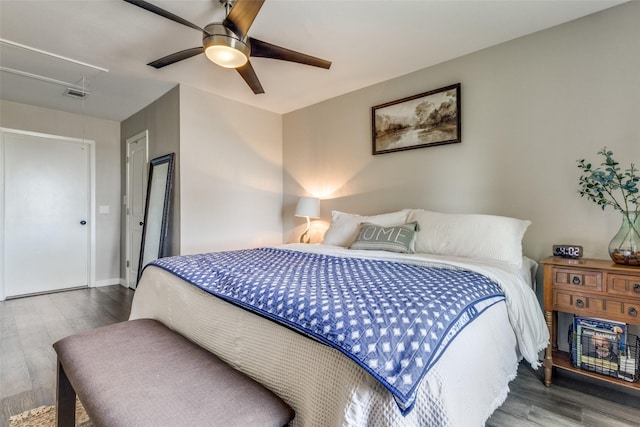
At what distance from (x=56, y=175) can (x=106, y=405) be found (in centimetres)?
444

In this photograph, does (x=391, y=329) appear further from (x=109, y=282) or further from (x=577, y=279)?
(x=109, y=282)

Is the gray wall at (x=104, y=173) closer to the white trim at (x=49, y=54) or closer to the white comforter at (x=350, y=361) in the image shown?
the white trim at (x=49, y=54)

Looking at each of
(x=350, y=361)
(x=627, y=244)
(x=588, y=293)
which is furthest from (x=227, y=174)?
(x=627, y=244)

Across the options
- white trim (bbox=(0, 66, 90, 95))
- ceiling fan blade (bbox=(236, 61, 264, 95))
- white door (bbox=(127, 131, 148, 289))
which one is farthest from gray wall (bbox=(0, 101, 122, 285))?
ceiling fan blade (bbox=(236, 61, 264, 95))

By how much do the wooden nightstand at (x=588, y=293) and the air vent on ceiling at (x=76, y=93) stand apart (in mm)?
4780

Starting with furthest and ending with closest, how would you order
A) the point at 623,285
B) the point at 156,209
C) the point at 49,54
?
the point at 156,209, the point at 49,54, the point at 623,285

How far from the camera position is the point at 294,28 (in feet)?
7.65

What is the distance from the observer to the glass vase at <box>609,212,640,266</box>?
1779 millimetres

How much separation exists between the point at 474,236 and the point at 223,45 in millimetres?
2101

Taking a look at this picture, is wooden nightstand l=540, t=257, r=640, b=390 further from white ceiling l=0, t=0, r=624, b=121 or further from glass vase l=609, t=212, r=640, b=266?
white ceiling l=0, t=0, r=624, b=121

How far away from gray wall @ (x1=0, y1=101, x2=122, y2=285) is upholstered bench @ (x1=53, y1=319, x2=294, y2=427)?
3.65 m

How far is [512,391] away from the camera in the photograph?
1854 millimetres

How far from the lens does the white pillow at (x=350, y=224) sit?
9.30 ft

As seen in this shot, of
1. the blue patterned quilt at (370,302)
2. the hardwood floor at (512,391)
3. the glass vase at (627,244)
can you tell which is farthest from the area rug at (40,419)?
the glass vase at (627,244)
